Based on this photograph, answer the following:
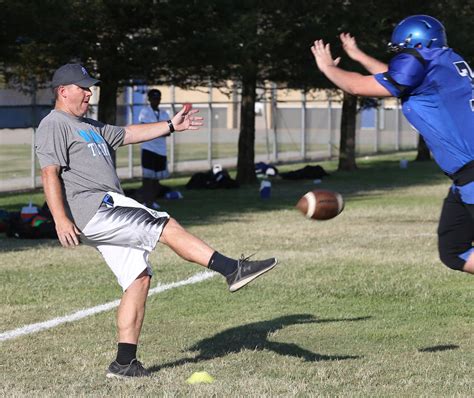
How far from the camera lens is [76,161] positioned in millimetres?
7266

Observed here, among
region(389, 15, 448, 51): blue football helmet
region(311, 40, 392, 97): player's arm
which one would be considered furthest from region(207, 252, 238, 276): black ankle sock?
region(389, 15, 448, 51): blue football helmet

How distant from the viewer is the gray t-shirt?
23.6 feet

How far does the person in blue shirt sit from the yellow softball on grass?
2.00 m

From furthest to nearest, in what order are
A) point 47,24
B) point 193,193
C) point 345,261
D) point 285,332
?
point 193,193 < point 47,24 < point 345,261 < point 285,332

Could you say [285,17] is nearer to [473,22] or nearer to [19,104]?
[19,104]

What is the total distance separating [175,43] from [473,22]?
13.8m

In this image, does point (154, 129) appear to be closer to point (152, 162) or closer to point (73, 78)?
point (73, 78)

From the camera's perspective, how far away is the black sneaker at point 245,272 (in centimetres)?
718

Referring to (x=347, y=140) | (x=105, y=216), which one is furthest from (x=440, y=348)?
(x=347, y=140)

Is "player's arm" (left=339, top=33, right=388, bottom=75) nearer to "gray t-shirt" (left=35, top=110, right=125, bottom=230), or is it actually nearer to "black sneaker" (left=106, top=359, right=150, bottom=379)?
"gray t-shirt" (left=35, top=110, right=125, bottom=230)

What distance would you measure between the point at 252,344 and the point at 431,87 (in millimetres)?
2407

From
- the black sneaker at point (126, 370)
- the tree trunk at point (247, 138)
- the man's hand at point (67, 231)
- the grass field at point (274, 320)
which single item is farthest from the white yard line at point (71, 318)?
the tree trunk at point (247, 138)

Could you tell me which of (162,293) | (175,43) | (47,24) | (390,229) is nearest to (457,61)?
(162,293)

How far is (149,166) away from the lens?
61.7 feet
